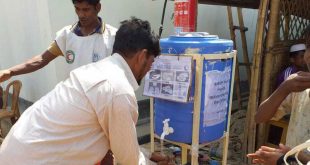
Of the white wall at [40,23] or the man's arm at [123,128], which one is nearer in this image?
the man's arm at [123,128]

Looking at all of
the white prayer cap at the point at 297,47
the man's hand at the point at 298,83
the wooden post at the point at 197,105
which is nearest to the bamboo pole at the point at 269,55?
the white prayer cap at the point at 297,47

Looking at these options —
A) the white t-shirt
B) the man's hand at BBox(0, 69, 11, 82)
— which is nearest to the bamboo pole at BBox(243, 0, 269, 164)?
the white t-shirt

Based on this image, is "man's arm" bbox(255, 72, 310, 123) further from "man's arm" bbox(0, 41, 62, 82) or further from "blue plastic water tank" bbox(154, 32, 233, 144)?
"man's arm" bbox(0, 41, 62, 82)

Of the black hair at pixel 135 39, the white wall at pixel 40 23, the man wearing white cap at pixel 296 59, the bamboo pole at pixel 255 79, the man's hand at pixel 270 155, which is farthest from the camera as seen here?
the white wall at pixel 40 23

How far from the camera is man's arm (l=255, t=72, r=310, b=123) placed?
5.20 feet

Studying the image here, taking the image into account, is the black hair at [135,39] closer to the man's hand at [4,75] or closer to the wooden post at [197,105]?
the wooden post at [197,105]

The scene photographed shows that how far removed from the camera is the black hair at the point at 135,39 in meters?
1.47

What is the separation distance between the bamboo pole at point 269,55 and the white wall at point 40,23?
1.99 meters

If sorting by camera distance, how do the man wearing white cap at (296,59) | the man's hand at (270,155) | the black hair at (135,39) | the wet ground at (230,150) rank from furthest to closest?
the wet ground at (230,150)
the man wearing white cap at (296,59)
the black hair at (135,39)
the man's hand at (270,155)

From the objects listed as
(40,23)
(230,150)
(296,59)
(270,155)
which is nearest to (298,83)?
(270,155)

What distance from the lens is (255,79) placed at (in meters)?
3.37

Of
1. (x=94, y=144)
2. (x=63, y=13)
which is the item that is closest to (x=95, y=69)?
(x=94, y=144)

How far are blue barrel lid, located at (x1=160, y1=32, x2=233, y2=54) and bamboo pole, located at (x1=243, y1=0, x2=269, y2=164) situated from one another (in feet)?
3.25

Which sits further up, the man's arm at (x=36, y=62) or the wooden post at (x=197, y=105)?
→ the man's arm at (x=36, y=62)
